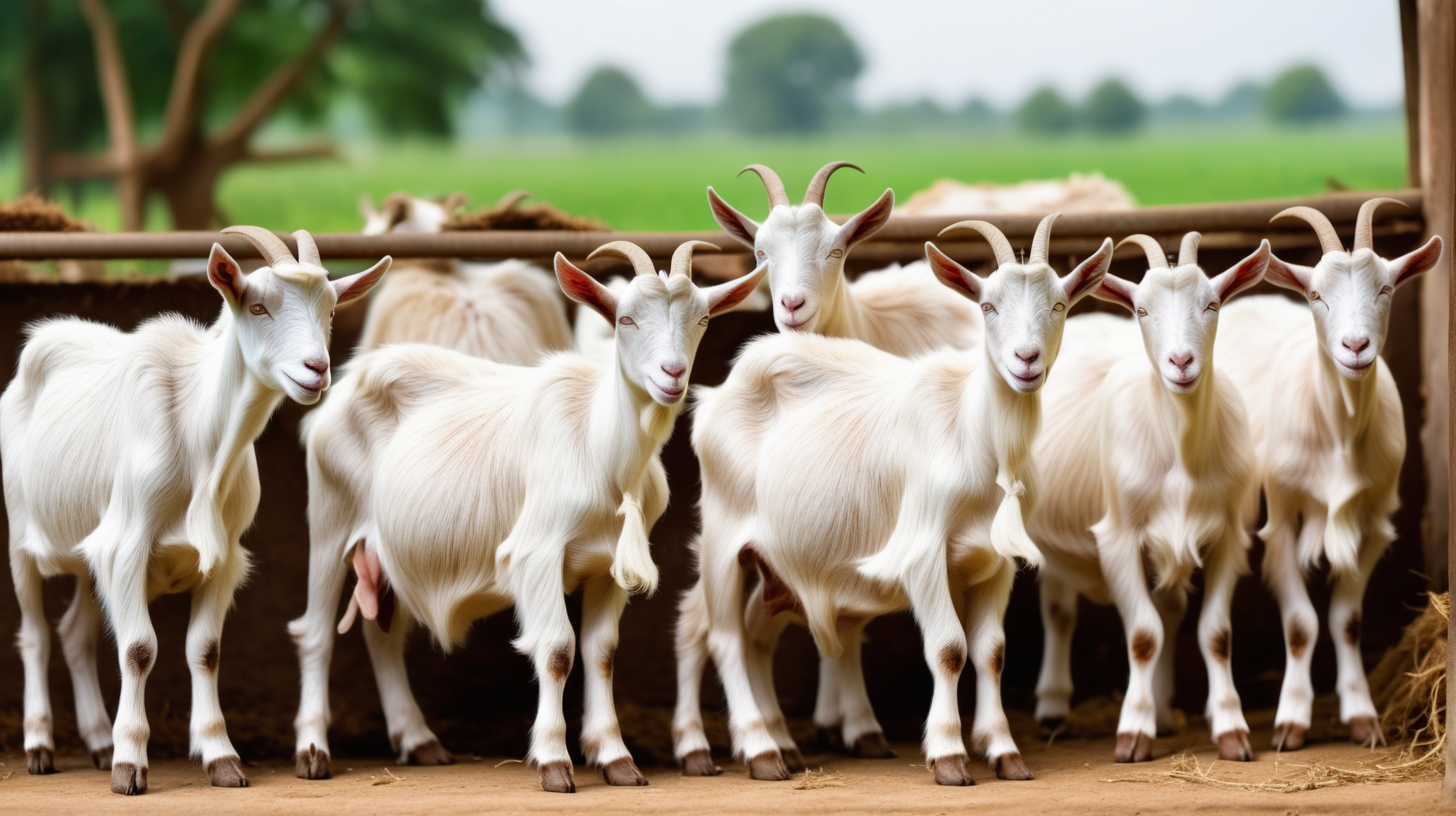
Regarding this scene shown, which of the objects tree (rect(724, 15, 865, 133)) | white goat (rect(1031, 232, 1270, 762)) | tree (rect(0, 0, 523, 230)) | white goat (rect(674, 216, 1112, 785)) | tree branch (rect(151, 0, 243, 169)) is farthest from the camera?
tree (rect(724, 15, 865, 133))

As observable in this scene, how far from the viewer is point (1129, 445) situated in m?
6.53

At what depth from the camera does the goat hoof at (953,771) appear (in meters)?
5.91

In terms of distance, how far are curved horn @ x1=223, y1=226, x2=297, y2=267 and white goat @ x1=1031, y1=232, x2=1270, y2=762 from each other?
132 inches

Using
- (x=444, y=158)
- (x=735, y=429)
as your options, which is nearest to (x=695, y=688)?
(x=735, y=429)

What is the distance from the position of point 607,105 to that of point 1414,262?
2668cm

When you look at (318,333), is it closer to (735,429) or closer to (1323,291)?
(735,429)

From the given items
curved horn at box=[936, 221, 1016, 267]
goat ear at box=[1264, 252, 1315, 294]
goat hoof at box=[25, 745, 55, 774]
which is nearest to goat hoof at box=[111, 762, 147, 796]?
goat hoof at box=[25, 745, 55, 774]

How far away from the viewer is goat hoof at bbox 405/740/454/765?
6.66 m

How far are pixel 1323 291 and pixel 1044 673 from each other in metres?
2.38

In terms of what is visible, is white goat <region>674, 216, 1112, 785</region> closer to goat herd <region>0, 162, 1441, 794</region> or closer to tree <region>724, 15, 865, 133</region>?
goat herd <region>0, 162, 1441, 794</region>

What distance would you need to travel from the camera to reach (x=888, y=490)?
6.20m

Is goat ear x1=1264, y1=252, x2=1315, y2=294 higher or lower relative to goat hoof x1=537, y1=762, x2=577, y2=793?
higher

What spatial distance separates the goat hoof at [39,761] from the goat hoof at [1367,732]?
5.76m

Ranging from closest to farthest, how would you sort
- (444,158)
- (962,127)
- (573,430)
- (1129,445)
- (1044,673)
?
(573,430)
(1129,445)
(1044,673)
(444,158)
(962,127)
